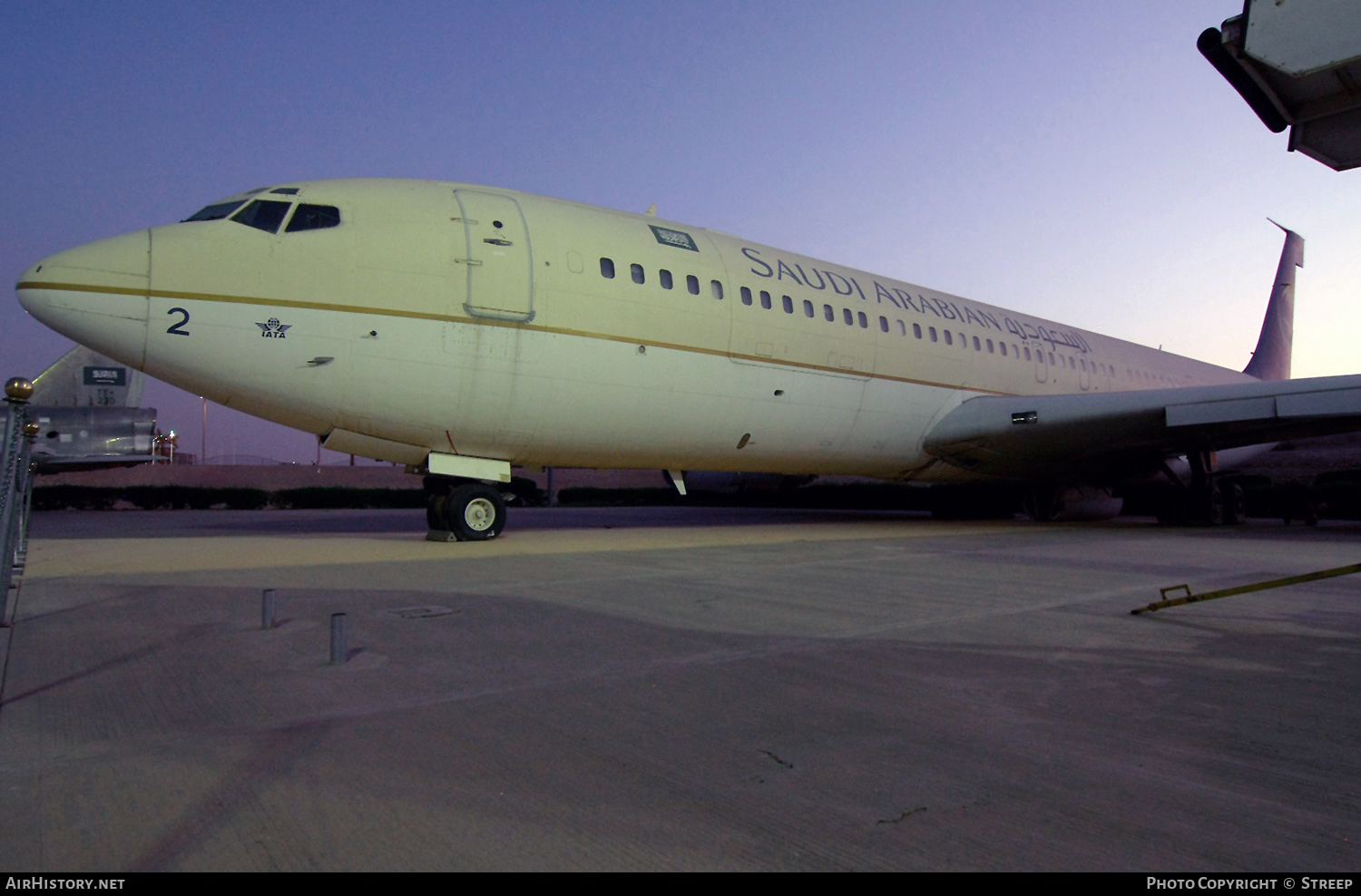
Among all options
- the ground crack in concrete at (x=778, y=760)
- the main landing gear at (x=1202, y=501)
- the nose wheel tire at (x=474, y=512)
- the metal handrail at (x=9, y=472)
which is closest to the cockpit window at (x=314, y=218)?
the nose wheel tire at (x=474, y=512)

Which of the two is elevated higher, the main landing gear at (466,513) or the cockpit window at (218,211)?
the cockpit window at (218,211)

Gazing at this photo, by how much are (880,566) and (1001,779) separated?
5.61m

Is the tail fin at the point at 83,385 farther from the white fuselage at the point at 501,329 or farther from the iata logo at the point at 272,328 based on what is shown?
the iata logo at the point at 272,328

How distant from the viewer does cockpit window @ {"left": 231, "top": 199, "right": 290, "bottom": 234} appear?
8.53 metres

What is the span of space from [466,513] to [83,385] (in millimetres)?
17633

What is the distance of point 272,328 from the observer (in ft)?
27.3

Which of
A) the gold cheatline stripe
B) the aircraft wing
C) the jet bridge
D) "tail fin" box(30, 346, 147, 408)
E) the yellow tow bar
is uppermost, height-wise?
"tail fin" box(30, 346, 147, 408)

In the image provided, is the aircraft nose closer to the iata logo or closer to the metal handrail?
the iata logo

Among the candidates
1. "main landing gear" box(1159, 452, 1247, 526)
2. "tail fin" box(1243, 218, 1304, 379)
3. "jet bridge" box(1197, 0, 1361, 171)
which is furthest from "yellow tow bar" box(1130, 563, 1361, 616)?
"tail fin" box(1243, 218, 1304, 379)

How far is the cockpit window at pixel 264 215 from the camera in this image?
8.53m

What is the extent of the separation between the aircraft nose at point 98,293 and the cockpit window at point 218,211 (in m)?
0.71

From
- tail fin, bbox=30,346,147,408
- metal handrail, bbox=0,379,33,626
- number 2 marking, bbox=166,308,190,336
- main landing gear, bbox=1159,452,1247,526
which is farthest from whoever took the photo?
tail fin, bbox=30,346,147,408

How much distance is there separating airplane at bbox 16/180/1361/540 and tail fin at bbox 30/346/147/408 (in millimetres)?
15879
